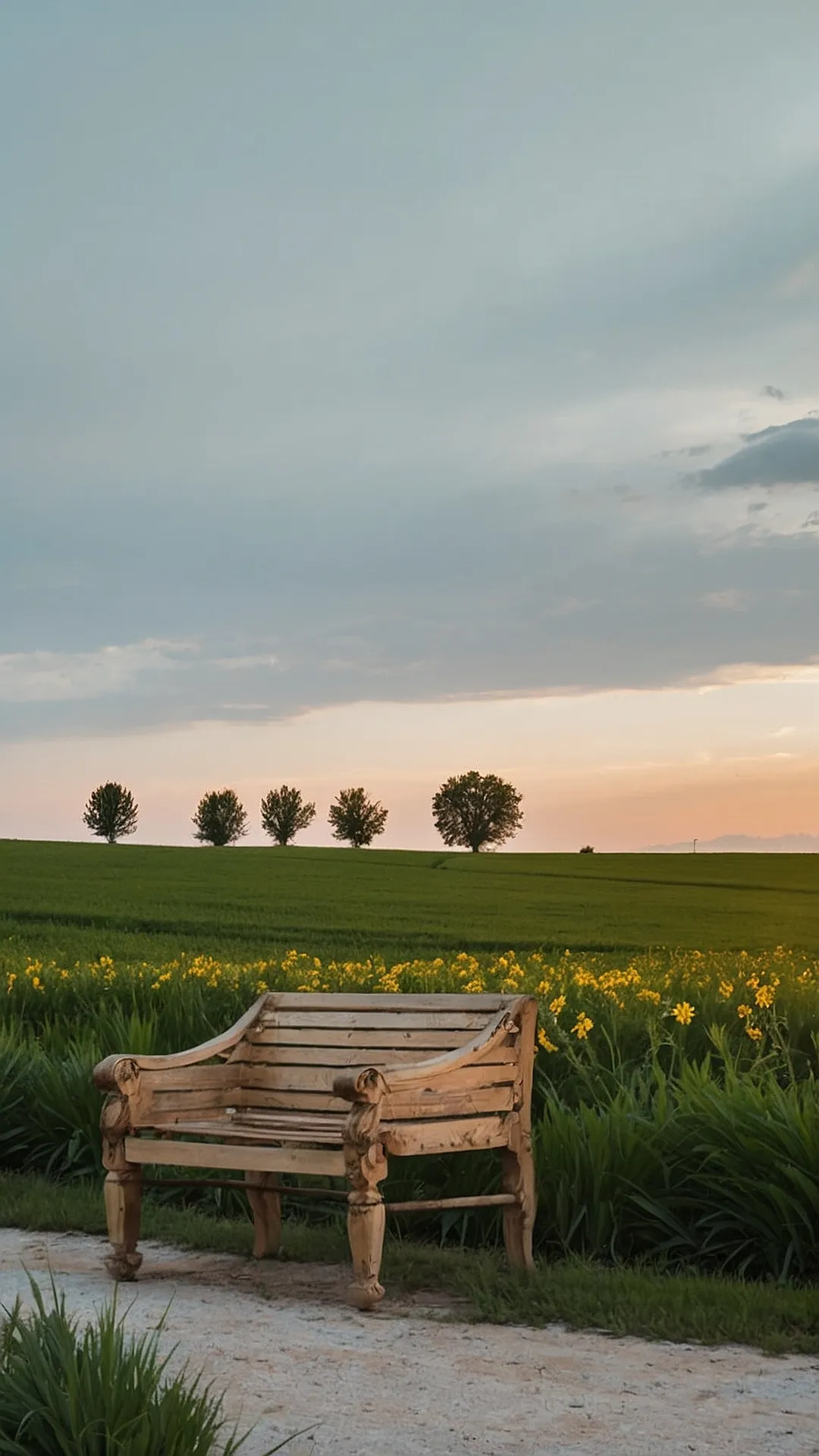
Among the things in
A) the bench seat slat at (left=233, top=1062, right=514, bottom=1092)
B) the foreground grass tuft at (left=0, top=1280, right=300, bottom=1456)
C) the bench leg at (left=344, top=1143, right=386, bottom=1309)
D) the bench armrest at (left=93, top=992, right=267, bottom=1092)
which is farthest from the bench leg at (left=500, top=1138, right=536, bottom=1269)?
the foreground grass tuft at (left=0, top=1280, right=300, bottom=1456)

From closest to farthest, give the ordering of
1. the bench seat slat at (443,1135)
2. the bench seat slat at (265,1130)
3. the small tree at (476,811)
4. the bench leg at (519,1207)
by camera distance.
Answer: the bench seat slat at (443,1135)
the bench seat slat at (265,1130)
the bench leg at (519,1207)
the small tree at (476,811)

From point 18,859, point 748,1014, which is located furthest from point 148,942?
point 18,859

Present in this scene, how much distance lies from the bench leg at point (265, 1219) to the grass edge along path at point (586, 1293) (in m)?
0.10

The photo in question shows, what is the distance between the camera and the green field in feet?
89.7

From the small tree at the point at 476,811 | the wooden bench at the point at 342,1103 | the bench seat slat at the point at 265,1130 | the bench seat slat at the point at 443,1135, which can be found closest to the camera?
the wooden bench at the point at 342,1103

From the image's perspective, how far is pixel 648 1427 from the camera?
4.52m

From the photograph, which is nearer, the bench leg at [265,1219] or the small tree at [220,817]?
the bench leg at [265,1219]

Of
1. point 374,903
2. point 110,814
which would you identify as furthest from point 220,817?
point 374,903

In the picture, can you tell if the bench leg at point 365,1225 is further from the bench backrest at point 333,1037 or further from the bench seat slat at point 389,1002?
the bench seat slat at point 389,1002

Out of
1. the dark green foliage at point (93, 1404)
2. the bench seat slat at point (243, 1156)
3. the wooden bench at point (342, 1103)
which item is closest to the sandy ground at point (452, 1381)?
the wooden bench at point (342, 1103)

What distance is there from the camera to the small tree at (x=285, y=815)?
100 meters

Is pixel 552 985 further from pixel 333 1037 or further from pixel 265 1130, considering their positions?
pixel 265 1130

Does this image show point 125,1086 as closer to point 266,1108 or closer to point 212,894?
point 266,1108

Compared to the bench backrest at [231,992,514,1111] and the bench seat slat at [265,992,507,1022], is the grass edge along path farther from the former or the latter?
the bench seat slat at [265,992,507,1022]
